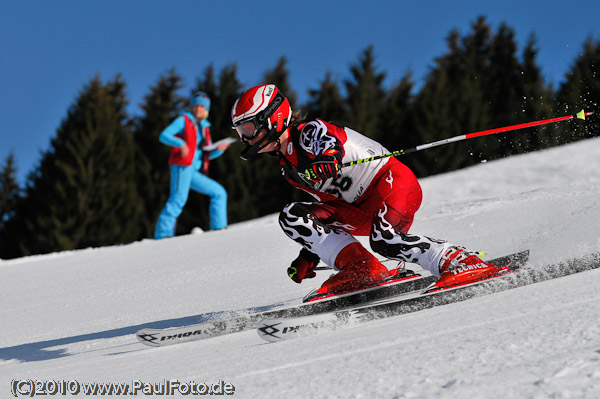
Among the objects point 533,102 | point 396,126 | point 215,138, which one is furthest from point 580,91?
point 215,138

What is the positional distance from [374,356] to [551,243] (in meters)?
2.78

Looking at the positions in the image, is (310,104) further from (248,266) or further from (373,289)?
(373,289)

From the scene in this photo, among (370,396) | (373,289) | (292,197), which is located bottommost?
(370,396)

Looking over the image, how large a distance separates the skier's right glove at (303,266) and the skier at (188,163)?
5086 mm

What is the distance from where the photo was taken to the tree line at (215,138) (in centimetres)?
2108

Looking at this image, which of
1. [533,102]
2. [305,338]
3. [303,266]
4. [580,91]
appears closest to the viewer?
[305,338]

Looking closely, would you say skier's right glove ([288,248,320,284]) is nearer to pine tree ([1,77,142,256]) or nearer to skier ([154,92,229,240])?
skier ([154,92,229,240])

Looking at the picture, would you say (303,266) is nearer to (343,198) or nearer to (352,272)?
(352,272)

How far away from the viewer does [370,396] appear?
1.95 metres

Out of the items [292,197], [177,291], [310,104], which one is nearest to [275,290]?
[177,291]

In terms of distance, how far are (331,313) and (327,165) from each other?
792 millimetres

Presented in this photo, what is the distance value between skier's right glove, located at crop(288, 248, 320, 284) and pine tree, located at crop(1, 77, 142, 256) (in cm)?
1745

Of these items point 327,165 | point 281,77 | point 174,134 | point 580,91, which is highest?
point 281,77

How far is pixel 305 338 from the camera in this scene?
3.09m
